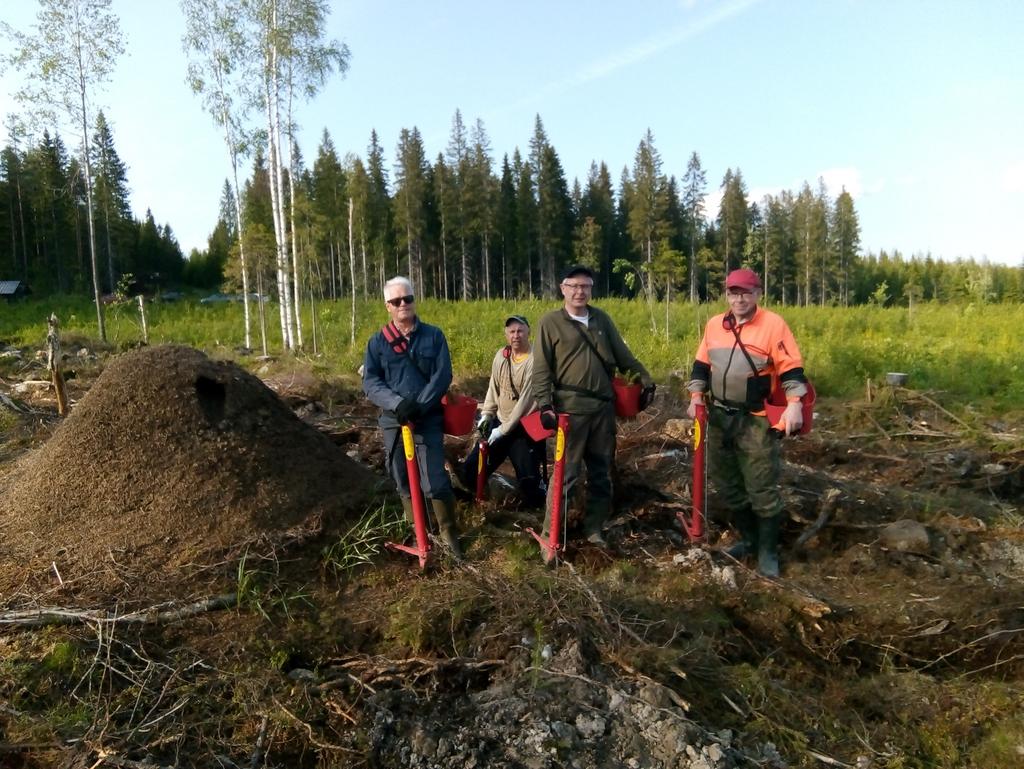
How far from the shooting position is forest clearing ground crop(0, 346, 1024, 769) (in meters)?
2.56

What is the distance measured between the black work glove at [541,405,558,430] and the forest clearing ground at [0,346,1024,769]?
777 millimetres

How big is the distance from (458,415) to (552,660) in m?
1.67

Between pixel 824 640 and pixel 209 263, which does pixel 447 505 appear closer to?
pixel 824 640

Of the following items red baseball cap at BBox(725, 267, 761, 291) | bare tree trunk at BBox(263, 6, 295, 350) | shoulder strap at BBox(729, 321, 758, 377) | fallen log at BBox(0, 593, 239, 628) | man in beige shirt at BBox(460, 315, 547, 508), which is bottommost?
fallen log at BBox(0, 593, 239, 628)

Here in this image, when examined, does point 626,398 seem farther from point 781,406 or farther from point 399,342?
point 399,342

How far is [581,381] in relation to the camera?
4.18 metres

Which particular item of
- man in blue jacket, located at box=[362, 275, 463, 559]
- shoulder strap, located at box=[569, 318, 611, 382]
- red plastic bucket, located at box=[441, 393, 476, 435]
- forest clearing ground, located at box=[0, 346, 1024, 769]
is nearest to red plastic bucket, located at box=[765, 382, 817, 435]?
forest clearing ground, located at box=[0, 346, 1024, 769]

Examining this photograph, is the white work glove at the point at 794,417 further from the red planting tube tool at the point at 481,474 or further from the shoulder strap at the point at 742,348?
the red planting tube tool at the point at 481,474

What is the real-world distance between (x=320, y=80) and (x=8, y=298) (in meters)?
25.7

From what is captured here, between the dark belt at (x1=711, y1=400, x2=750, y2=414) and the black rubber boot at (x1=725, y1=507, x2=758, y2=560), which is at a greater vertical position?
the dark belt at (x1=711, y1=400, x2=750, y2=414)

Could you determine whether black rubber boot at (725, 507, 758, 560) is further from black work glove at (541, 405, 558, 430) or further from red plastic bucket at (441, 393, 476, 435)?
red plastic bucket at (441, 393, 476, 435)

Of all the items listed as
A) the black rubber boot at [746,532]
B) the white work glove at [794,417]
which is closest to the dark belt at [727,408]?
the white work glove at [794,417]

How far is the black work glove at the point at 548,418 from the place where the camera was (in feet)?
13.4

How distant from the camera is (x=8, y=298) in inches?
1276
